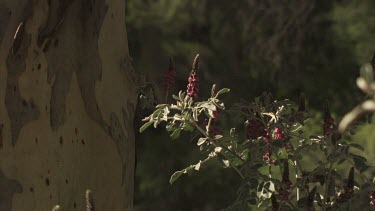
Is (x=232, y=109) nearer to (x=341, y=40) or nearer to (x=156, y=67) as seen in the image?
(x=341, y=40)

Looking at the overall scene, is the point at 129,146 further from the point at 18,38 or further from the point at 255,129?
the point at 18,38

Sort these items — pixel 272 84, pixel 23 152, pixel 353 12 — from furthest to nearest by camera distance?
pixel 272 84
pixel 353 12
pixel 23 152

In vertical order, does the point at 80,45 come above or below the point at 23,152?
above

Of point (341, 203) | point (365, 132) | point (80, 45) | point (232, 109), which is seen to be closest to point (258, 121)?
point (232, 109)

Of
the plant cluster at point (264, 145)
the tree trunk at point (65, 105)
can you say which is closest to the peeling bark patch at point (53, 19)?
the tree trunk at point (65, 105)

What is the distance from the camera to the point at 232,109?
108 inches

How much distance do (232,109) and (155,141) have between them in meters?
5.11

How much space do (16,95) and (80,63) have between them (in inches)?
12.2

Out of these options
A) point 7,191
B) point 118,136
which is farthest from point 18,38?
point 118,136

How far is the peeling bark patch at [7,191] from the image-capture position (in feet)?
8.07

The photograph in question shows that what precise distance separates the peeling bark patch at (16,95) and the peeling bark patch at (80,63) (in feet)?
0.31

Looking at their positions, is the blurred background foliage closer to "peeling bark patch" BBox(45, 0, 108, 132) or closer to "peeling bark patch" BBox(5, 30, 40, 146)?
"peeling bark patch" BBox(45, 0, 108, 132)

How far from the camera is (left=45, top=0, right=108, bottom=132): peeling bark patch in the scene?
2641 millimetres

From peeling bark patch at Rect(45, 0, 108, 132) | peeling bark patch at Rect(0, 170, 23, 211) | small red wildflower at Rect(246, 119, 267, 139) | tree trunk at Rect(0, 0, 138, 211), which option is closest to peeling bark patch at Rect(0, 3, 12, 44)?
tree trunk at Rect(0, 0, 138, 211)
